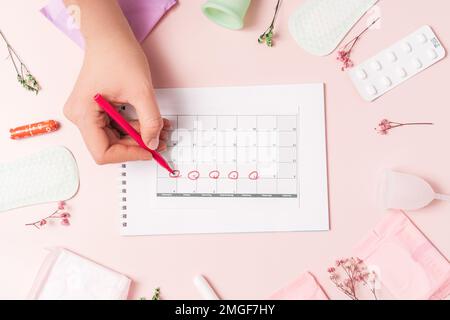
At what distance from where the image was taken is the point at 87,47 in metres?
0.70

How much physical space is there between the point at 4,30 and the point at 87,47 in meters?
0.20

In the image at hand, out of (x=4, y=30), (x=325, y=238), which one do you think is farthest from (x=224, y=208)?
(x=4, y=30)

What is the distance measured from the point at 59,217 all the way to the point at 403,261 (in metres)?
0.59

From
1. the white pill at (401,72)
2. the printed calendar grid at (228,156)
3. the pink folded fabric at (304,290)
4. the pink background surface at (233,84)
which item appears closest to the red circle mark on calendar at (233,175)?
the printed calendar grid at (228,156)

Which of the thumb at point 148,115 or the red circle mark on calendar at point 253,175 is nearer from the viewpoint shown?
the thumb at point 148,115

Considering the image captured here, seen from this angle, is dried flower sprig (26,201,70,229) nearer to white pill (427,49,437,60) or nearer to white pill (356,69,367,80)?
white pill (356,69,367,80)

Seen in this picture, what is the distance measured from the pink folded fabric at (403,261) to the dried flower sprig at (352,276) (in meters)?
0.01

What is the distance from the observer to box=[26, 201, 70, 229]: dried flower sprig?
778 millimetres

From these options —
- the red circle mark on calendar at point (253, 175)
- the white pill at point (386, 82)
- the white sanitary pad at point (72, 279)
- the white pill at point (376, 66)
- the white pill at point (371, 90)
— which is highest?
the white pill at point (376, 66)

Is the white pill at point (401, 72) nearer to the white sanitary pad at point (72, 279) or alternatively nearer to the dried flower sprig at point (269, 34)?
the dried flower sprig at point (269, 34)

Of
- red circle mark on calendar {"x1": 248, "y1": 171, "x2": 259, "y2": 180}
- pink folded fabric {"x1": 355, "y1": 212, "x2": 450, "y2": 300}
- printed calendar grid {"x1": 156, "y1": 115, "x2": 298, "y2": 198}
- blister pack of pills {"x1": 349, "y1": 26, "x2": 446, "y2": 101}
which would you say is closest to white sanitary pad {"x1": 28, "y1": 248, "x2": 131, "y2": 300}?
printed calendar grid {"x1": 156, "y1": 115, "x2": 298, "y2": 198}

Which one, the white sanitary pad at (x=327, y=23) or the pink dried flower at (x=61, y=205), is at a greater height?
the white sanitary pad at (x=327, y=23)

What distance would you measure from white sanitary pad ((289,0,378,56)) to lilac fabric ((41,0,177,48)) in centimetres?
23

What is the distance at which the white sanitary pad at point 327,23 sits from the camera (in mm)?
759
